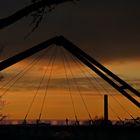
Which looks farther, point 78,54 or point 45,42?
point 78,54

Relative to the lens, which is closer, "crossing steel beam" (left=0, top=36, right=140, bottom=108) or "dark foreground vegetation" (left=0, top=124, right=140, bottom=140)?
"crossing steel beam" (left=0, top=36, right=140, bottom=108)

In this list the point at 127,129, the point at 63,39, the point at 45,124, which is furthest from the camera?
the point at 45,124

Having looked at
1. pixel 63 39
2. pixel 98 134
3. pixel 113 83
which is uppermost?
pixel 63 39

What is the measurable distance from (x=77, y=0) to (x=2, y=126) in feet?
123

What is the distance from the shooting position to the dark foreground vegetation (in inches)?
1922

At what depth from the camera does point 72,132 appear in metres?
52.2

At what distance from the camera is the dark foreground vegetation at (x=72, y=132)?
160 ft

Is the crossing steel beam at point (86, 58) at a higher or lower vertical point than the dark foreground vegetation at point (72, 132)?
higher

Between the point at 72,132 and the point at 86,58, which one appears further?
the point at 72,132

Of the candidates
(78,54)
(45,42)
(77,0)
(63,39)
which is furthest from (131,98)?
(77,0)

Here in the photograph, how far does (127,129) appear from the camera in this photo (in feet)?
161

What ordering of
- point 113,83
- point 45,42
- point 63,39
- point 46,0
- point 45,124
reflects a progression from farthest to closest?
1. point 45,124
2. point 113,83
3. point 63,39
4. point 45,42
5. point 46,0

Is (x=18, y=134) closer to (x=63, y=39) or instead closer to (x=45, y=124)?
(x=45, y=124)

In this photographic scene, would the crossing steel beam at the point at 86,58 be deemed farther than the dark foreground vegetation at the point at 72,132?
No
